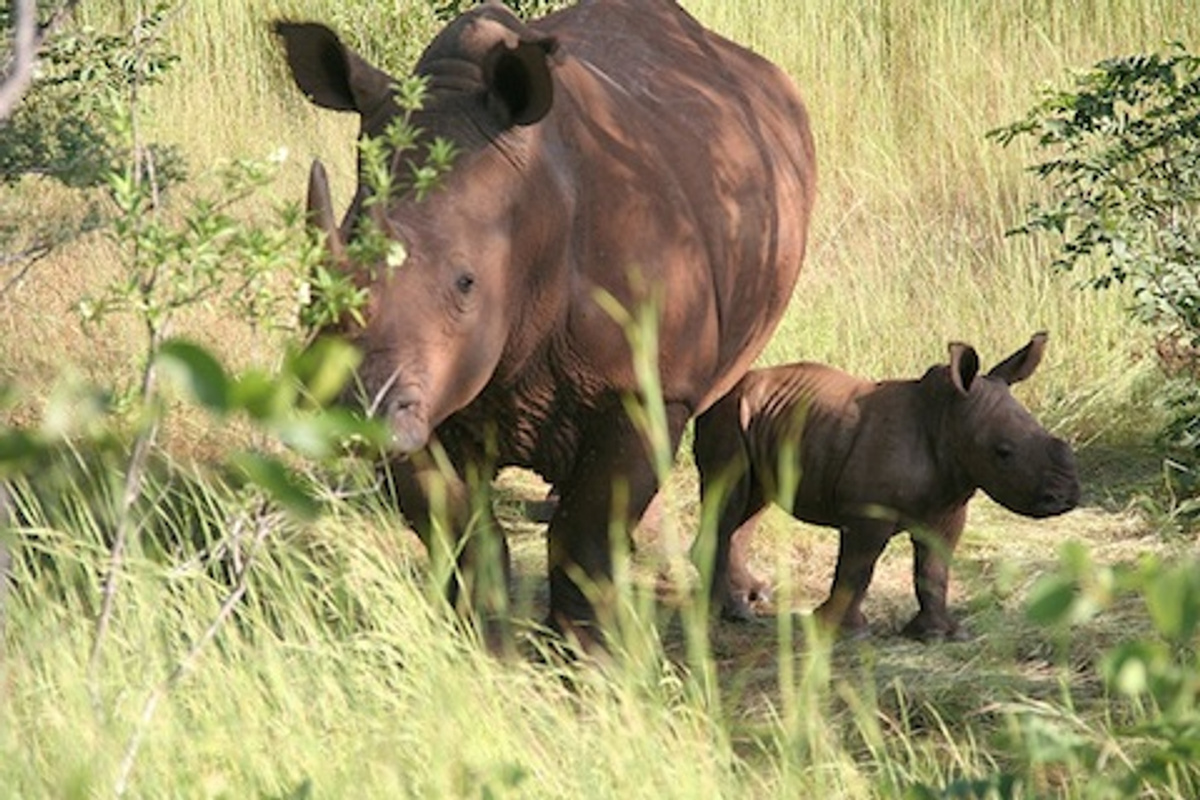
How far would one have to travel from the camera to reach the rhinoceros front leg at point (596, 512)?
20.7 ft

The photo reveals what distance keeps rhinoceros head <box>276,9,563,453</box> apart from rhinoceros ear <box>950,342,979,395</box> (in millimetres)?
1575

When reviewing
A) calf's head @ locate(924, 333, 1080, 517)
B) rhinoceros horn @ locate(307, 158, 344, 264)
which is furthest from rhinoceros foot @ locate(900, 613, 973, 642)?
rhinoceros horn @ locate(307, 158, 344, 264)

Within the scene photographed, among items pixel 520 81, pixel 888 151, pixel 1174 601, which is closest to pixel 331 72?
pixel 520 81

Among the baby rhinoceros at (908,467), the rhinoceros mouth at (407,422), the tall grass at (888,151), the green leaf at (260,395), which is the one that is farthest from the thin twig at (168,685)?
the tall grass at (888,151)

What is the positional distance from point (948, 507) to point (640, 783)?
3.53 metres

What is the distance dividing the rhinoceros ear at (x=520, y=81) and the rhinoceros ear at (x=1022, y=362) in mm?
2055

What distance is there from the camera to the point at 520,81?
19.1 feet

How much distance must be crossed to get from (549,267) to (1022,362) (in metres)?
1.89

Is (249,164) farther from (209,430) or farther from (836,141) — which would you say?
(836,141)

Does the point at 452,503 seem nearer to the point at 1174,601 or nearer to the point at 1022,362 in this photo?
the point at 1022,362

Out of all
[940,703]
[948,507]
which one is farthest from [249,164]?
[948,507]

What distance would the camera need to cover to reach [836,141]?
1222 centimetres

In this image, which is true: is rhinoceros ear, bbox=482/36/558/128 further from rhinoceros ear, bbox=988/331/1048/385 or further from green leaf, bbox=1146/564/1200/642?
green leaf, bbox=1146/564/1200/642

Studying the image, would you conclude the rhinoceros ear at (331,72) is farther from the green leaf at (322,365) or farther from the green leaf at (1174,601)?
the green leaf at (322,365)
